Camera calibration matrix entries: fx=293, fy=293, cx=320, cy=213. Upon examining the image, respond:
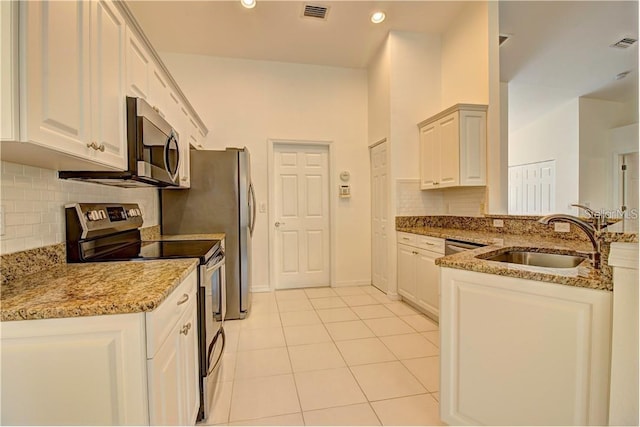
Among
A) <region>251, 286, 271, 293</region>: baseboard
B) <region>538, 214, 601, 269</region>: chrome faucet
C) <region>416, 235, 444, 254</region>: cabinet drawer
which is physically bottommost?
<region>251, 286, 271, 293</region>: baseboard

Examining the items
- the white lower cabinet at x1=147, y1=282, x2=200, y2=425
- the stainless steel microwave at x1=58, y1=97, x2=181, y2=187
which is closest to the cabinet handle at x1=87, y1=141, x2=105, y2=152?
the stainless steel microwave at x1=58, y1=97, x2=181, y2=187

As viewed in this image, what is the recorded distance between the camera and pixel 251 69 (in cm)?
394

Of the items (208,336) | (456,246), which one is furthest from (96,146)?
(456,246)

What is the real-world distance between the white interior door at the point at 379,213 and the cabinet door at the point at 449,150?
2.16 ft

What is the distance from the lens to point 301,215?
4.18 m

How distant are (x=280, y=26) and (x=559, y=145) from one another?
180 inches

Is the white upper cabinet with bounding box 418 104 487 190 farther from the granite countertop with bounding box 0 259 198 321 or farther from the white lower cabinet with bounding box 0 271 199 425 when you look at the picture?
the white lower cabinet with bounding box 0 271 199 425

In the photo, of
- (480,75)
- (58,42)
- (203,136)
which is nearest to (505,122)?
(480,75)

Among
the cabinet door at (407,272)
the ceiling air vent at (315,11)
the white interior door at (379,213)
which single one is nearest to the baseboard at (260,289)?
the white interior door at (379,213)

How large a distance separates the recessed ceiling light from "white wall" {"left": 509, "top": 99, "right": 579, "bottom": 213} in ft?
11.6

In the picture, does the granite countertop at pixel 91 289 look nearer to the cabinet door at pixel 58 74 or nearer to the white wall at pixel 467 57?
the cabinet door at pixel 58 74

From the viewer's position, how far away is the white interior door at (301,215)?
412 cm

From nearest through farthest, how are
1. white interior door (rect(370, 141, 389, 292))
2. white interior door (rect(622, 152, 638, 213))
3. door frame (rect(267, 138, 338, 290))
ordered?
white interior door (rect(370, 141, 389, 292)) < door frame (rect(267, 138, 338, 290)) < white interior door (rect(622, 152, 638, 213))

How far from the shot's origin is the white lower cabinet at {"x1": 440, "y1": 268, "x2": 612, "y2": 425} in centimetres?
110
